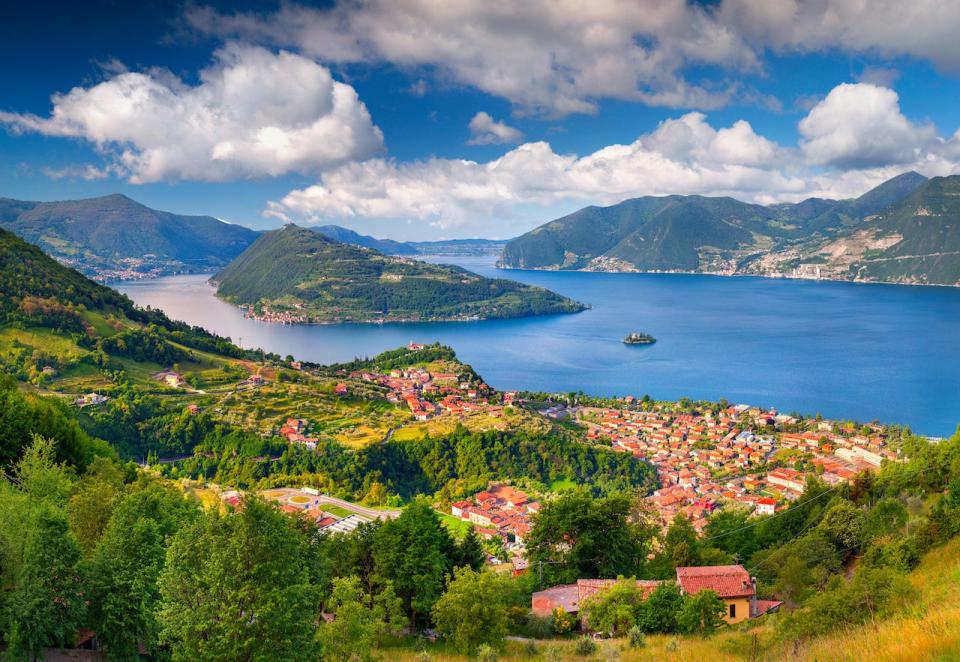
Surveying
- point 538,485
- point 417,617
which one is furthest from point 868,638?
point 538,485

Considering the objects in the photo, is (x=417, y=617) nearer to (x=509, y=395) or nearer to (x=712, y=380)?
(x=509, y=395)

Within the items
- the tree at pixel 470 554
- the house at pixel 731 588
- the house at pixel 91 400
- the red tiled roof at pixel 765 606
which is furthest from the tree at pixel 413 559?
the house at pixel 91 400

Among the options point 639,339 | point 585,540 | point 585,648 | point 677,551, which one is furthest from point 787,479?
point 639,339

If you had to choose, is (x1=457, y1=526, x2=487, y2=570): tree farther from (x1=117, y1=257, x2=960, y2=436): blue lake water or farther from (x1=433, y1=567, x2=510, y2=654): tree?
(x1=117, y1=257, x2=960, y2=436): blue lake water

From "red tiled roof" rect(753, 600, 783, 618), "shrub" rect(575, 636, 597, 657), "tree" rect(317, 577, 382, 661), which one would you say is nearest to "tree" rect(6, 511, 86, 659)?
"tree" rect(317, 577, 382, 661)

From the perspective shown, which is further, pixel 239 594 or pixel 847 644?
pixel 239 594

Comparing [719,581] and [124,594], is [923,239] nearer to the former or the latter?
[719,581]
